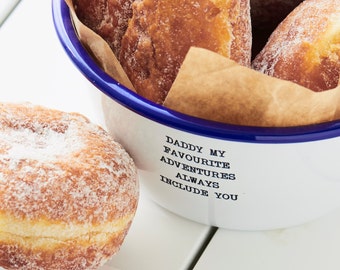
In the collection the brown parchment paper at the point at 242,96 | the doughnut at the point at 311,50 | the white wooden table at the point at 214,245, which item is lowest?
the white wooden table at the point at 214,245

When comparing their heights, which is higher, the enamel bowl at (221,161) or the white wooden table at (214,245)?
the enamel bowl at (221,161)

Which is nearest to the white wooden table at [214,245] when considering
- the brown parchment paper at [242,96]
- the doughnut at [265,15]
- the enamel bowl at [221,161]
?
→ the enamel bowl at [221,161]

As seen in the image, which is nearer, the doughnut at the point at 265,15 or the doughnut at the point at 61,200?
the doughnut at the point at 61,200

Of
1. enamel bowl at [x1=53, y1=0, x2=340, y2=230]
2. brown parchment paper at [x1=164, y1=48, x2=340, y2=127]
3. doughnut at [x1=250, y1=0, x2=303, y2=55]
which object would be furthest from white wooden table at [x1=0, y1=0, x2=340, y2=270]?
doughnut at [x1=250, y1=0, x2=303, y2=55]

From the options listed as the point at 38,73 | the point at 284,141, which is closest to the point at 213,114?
the point at 284,141

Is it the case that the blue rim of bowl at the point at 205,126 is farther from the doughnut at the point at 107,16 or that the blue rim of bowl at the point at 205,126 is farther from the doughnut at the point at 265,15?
the doughnut at the point at 265,15

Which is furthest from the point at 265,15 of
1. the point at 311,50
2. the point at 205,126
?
the point at 205,126

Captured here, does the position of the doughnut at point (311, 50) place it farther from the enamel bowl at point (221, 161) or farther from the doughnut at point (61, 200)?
the doughnut at point (61, 200)
